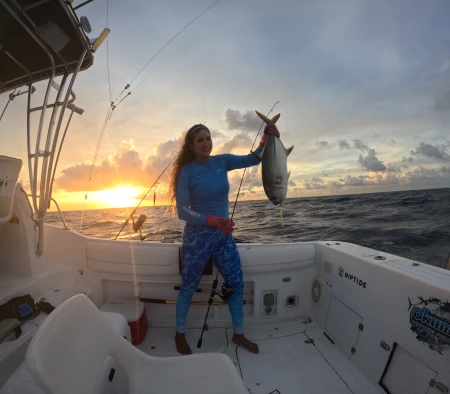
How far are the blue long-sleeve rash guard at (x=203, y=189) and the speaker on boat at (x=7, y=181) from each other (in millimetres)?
1786

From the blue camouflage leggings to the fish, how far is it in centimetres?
75

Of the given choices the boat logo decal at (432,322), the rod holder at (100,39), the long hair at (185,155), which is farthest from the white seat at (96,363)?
the rod holder at (100,39)

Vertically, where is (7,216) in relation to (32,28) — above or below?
below

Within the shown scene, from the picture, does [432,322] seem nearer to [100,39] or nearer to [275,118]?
[275,118]

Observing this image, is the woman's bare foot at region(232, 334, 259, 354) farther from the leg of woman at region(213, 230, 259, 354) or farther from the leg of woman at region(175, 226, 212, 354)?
the leg of woman at region(175, 226, 212, 354)

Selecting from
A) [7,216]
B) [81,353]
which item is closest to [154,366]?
[81,353]

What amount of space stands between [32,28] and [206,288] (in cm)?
365

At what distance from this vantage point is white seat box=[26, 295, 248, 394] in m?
1.05

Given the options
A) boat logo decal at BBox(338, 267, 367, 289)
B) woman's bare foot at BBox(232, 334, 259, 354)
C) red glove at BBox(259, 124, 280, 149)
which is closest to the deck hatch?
boat logo decal at BBox(338, 267, 367, 289)

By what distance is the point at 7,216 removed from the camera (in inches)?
109

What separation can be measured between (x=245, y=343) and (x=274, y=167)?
2034 millimetres

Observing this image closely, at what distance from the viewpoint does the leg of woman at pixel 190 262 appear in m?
2.77

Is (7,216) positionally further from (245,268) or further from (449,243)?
(449,243)

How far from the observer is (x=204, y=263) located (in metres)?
2.80
